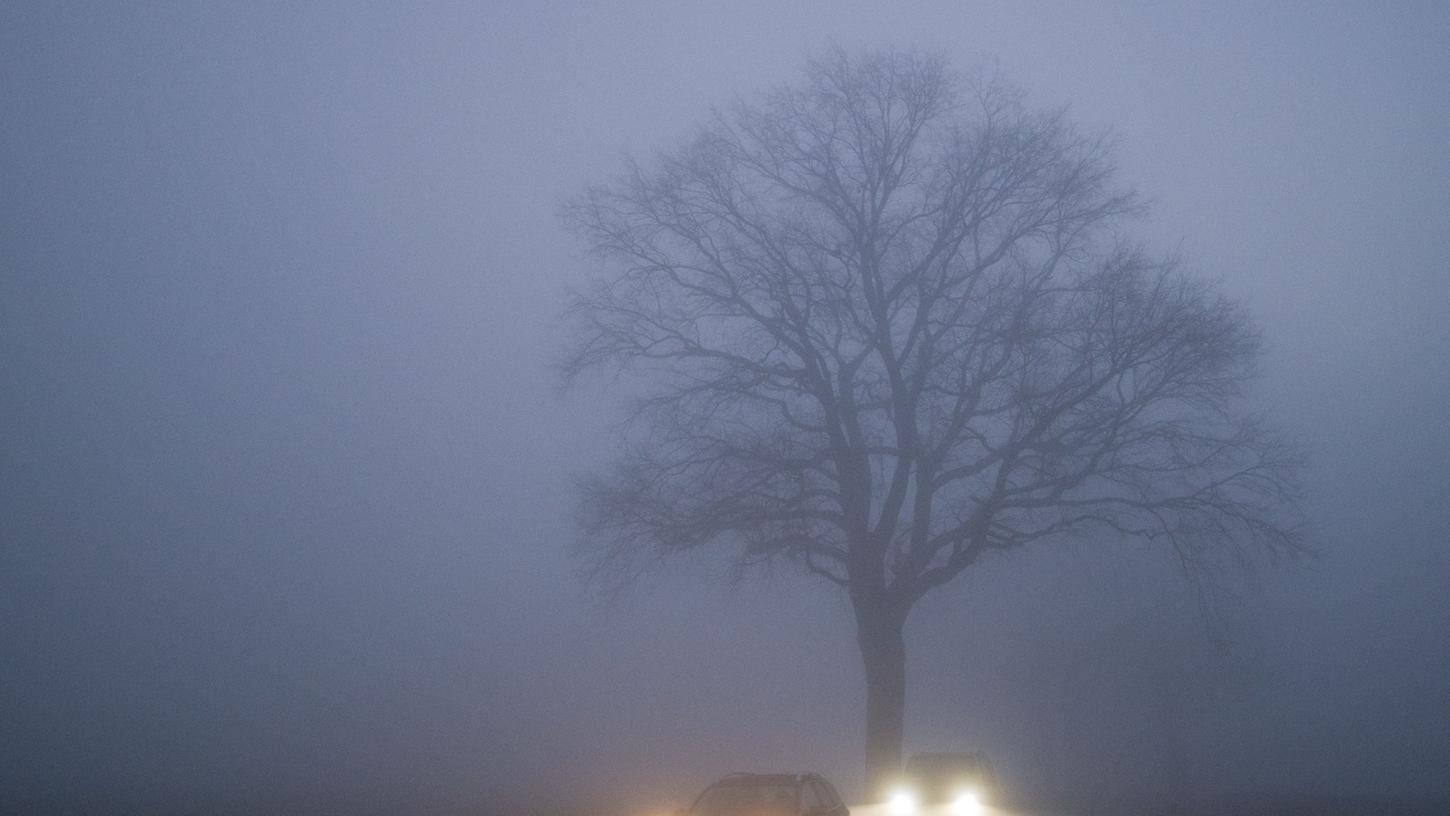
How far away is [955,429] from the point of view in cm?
1758

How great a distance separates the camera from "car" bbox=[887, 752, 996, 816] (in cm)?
1872

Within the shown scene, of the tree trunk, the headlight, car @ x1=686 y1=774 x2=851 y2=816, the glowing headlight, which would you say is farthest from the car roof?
the glowing headlight

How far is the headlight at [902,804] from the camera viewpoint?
55.8ft

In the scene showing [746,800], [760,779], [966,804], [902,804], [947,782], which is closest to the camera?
[746,800]

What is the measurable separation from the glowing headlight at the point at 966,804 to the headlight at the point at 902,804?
0.69 m

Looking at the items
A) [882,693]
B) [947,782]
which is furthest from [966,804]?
[882,693]

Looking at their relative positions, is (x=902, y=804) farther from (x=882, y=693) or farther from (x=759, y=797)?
(x=759, y=797)

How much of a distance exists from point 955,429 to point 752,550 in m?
3.82

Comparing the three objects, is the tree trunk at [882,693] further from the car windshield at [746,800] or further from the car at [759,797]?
the car windshield at [746,800]

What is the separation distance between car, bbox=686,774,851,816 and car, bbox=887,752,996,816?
4.99m

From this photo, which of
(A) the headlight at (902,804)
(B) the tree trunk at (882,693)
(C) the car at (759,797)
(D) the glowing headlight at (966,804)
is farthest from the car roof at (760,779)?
(D) the glowing headlight at (966,804)

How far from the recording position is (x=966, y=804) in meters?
18.6

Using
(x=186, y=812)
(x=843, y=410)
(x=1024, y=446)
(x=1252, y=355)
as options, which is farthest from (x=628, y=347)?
(x=186, y=812)

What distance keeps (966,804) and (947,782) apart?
99cm
